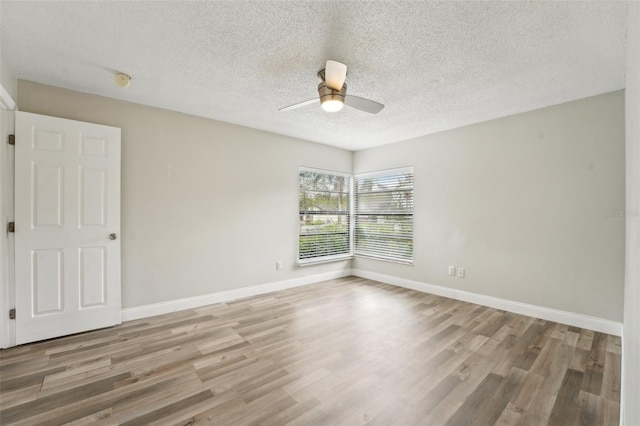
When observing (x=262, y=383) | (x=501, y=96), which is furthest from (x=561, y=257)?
(x=262, y=383)

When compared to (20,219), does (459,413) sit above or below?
below

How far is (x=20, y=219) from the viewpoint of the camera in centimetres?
259

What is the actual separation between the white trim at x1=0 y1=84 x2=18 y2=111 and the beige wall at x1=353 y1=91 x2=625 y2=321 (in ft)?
15.8

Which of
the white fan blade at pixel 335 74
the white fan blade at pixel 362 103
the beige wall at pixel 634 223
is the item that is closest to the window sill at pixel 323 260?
the white fan blade at pixel 362 103

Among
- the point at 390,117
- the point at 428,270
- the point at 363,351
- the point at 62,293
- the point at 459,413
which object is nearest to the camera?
the point at 459,413

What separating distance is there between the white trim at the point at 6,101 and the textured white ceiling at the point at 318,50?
297 millimetres

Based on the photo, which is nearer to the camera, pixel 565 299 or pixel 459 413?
pixel 459 413

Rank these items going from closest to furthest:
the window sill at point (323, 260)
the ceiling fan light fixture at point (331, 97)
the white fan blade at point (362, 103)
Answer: the ceiling fan light fixture at point (331, 97) → the white fan blade at point (362, 103) → the window sill at point (323, 260)

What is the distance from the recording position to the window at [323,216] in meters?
4.93

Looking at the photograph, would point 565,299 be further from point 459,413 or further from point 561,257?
point 459,413

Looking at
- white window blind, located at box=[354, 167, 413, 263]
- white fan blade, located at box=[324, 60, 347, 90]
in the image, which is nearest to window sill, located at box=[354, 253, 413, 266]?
white window blind, located at box=[354, 167, 413, 263]

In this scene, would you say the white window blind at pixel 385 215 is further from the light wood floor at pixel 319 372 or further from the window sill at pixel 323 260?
the light wood floor at pixel 319 372

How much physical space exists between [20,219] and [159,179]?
4.14 feet

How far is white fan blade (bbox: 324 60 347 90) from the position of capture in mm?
2074
